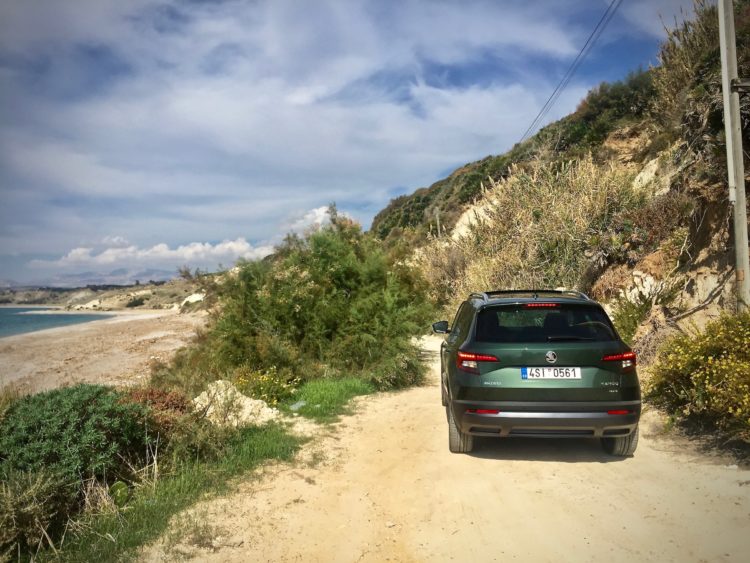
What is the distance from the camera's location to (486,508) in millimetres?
4355

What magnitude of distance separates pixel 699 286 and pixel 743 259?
5.97ft

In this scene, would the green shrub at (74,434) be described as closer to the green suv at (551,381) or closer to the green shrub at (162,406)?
the green shrub at (162,406)

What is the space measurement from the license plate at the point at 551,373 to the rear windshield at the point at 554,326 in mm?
315

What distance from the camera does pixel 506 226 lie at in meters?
18.9

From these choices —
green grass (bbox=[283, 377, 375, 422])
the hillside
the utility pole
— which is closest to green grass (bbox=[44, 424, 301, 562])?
green grass (bbox=[283, 377, 375, 422])

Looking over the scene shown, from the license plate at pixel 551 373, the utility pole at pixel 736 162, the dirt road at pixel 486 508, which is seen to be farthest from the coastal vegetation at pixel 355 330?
the license plate at pixel 551 373

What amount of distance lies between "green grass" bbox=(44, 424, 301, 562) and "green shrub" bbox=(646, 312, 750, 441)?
4819 mm

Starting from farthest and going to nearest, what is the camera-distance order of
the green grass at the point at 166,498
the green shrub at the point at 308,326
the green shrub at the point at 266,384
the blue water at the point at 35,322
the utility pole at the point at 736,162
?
1. the blue water at the point at 35,322
2. the green shrub at the point at 308,326
3. the green shrub at the point at 266,384
4. the utility pole at the point at 736,162
5. the green grass at the point at 166,498

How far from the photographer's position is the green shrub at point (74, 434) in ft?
14.4

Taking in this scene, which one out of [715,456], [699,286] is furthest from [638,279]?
[715,456]

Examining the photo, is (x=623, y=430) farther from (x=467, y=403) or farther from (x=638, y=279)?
(x=638, y=279)

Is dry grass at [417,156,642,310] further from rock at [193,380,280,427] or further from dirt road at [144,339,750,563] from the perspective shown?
rock at [193,380,280,427]

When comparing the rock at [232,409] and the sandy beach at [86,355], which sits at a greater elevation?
the rock at [232,409]

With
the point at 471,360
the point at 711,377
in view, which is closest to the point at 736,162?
the point at 711,377
